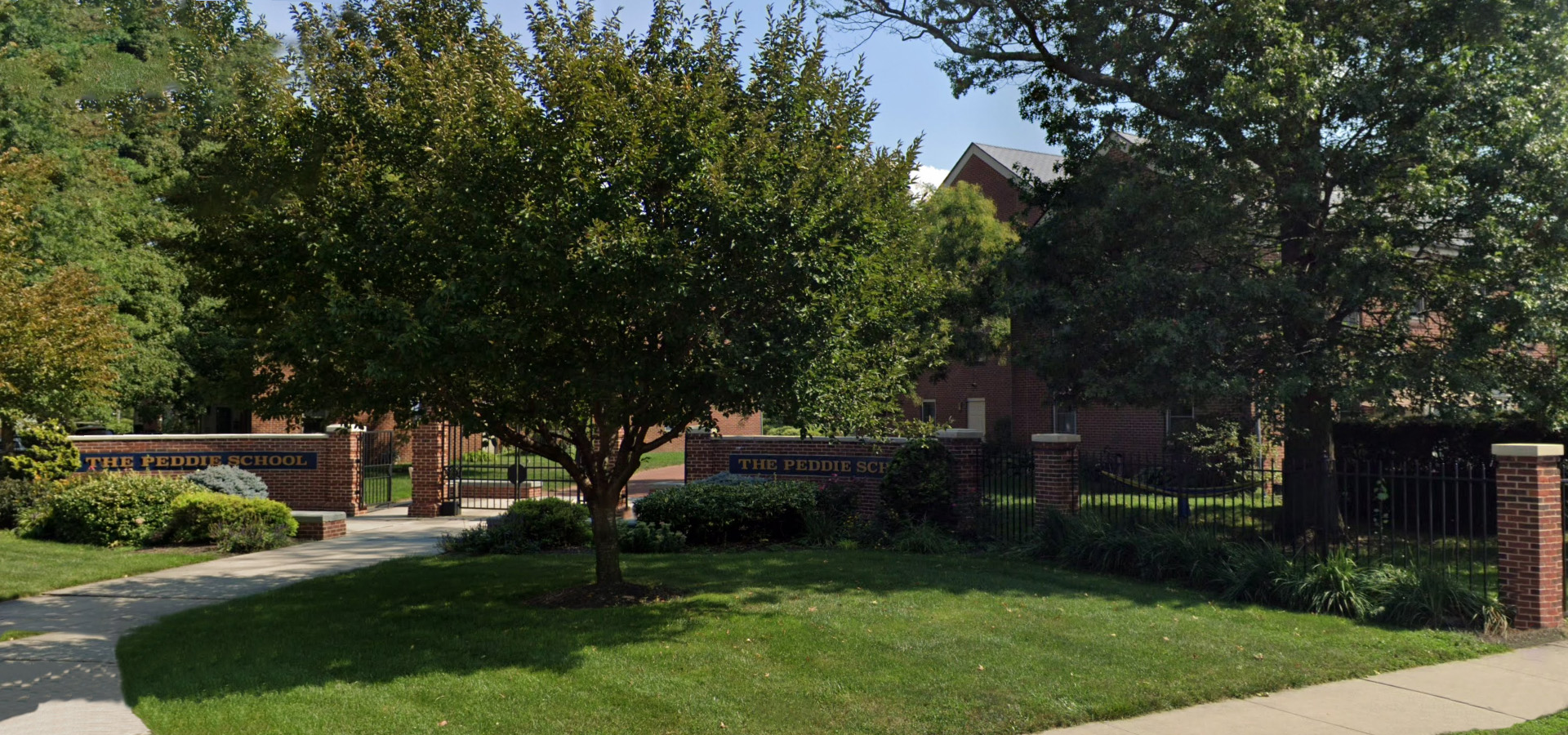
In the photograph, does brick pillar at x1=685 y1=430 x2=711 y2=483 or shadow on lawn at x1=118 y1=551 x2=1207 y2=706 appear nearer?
shadow on lawn at x1=118 y1=551 x2=1207 y2=706

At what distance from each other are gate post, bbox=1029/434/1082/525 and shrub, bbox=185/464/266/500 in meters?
12.7

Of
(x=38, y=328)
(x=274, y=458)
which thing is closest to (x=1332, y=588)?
(x=38, y=328)

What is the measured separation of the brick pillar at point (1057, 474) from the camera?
48.6 feet

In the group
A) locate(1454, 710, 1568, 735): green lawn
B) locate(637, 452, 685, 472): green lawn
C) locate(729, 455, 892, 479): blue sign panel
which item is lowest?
locate(1454, 710, 1568, 735): green lawn

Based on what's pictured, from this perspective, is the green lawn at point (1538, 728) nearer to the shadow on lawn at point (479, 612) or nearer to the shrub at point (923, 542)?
the shadow on lawn at point (479, 612)

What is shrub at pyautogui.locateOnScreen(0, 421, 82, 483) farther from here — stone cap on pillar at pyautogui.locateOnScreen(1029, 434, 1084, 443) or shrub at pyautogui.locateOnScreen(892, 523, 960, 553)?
stone cap on pillar at pyautogui.locateOnScreen(1029, 434, 1084, 443)

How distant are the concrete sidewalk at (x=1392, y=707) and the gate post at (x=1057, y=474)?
6182 millimetres

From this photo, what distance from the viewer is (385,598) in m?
11.2

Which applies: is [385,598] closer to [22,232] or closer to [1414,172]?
[22,232]

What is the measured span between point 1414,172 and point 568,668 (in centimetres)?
1080

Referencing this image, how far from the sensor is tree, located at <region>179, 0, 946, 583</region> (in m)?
8.58

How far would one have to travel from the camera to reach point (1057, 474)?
14820mm

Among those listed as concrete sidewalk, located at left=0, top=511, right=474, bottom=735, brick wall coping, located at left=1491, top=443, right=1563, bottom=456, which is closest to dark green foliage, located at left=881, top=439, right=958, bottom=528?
concrete sidewalk, located at left=0, top=511, right=474, bottom=735

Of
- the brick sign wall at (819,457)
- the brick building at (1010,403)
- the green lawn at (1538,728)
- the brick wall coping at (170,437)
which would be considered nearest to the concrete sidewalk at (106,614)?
the brick wall coping at (170,437)
